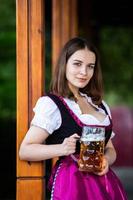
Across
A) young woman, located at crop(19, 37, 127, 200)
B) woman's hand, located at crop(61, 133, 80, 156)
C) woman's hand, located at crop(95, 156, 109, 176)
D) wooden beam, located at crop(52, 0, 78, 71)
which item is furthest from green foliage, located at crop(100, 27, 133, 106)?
woman's hand, located at crop(61, 133, 80, 156)

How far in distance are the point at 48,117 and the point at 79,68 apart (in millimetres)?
307

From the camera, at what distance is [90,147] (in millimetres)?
2973

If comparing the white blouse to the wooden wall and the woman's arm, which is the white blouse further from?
the wooden wall

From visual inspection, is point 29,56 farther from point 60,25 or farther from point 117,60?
point 117,60

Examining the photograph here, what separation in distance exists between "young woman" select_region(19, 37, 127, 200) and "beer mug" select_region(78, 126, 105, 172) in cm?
4

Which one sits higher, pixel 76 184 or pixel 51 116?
pixel 51 116

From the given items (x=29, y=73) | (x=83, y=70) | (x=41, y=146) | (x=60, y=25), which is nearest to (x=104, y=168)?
(x=41, y=146)

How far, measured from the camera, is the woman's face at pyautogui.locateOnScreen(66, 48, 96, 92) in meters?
3.15

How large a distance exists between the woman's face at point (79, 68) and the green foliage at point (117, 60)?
12.3m

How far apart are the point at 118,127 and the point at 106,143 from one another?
602 cm

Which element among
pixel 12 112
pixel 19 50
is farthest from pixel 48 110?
pixel 12 112

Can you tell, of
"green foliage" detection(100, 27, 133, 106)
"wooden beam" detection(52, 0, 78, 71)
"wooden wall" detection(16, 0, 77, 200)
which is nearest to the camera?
"wooden wall" detection(16, 0, 77, 200)

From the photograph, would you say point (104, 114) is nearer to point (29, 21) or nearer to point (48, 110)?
point (48, 110)

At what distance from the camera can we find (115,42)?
16.3m
